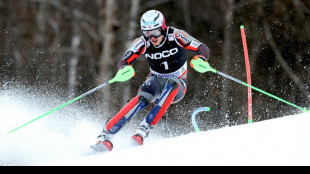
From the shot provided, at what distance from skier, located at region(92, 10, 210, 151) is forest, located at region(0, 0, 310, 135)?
7.46 m

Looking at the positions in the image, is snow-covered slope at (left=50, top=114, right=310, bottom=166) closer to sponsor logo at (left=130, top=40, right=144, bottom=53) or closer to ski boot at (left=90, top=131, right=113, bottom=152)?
ski boot at (left=90, top=131, right=113, bottom=152)

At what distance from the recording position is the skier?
5.48m

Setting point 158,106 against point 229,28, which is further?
point 229,28

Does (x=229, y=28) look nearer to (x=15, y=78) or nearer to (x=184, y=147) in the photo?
(x=15, y=78)

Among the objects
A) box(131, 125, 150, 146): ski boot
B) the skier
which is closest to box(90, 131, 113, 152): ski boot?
the skier

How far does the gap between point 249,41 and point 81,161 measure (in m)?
11.1

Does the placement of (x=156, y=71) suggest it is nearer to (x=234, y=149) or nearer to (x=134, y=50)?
(x=134, y=50)

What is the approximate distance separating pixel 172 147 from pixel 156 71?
1.52 metres

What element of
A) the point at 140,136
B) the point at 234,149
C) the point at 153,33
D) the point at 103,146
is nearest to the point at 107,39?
the point at 153,33

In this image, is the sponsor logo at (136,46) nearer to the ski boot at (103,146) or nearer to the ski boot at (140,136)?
the ski boot at (140,136)

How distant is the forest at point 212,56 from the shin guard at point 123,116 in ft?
25.6

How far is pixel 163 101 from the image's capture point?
5617 mm

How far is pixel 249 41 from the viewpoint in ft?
48.8

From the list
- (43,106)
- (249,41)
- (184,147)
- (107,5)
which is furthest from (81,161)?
(249,41)
